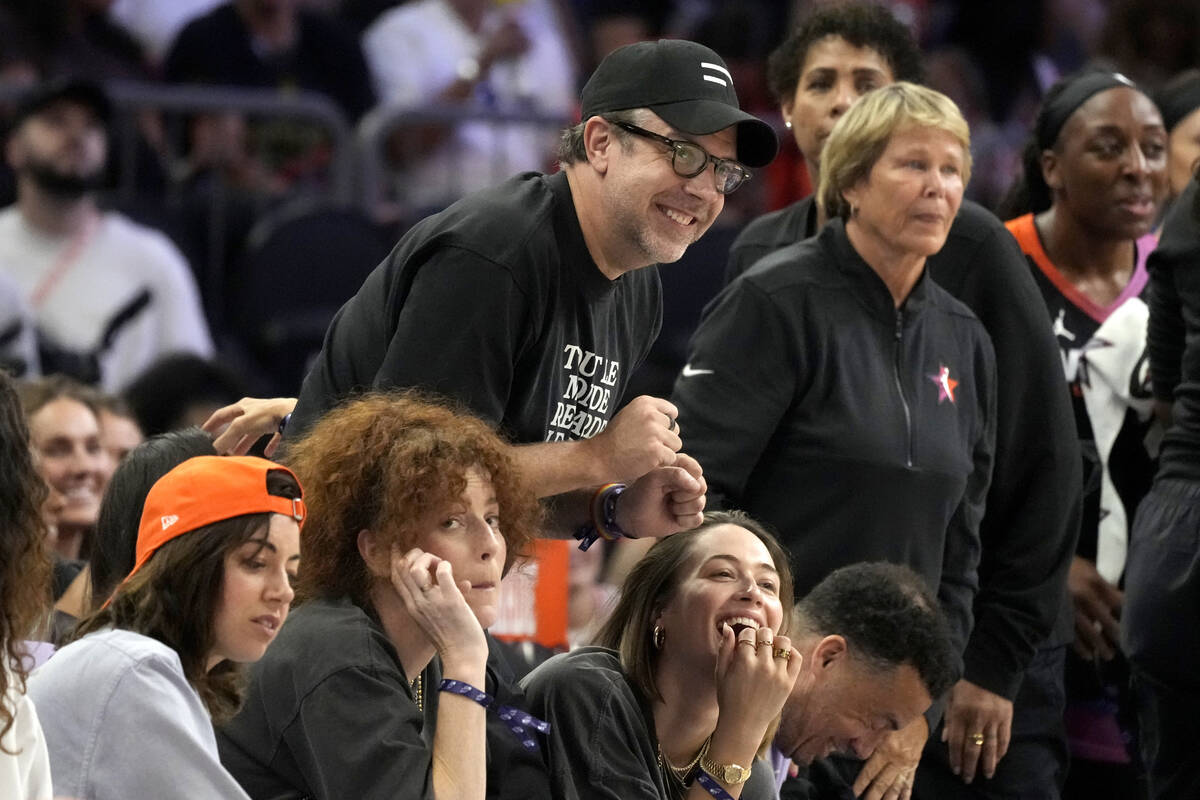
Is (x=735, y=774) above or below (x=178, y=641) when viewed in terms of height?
below

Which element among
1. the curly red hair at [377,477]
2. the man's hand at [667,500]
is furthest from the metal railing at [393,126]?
the curly red hair at [377,477]

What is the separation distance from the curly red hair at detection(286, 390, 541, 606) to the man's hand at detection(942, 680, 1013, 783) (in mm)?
1591

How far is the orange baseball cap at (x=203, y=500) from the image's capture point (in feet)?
9.38

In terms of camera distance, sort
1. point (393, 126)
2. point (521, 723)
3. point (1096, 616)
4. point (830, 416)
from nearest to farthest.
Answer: point (521, 723) → point (830, 416) → point (1096, 616) → point (393, 126)

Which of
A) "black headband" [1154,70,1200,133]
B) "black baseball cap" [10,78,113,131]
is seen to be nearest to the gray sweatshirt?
"black headband" [1154,70,1200,133]

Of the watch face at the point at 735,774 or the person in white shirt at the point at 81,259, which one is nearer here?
the watch face at the point at 735,774

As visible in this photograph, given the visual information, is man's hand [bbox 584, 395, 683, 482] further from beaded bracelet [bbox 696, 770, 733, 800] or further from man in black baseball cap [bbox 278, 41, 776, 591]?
beaded bracelet [bbox 696, 770, 733, 800]

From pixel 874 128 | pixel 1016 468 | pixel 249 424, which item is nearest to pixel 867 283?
pixel 874 128

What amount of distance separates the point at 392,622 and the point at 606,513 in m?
0.58

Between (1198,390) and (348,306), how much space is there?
5.97 feet

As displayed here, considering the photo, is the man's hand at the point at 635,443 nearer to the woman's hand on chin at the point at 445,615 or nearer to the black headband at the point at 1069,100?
the woman's hand on chin at the point at 445,615

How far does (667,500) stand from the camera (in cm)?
342

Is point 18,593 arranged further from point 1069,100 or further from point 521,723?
point 1069,100

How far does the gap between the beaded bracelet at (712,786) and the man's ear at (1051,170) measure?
2193 mm
